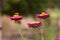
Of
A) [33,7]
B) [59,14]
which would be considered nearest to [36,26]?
[33,7]

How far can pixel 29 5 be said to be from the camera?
1614mm

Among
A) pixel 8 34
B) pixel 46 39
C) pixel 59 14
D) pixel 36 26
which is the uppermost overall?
pixel 36 26

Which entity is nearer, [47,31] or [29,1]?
[47,31]

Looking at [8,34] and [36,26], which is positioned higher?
[36,26]

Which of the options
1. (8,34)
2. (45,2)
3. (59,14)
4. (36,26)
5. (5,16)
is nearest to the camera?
(36,26)

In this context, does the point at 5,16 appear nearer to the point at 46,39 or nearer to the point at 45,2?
the point at 45,2

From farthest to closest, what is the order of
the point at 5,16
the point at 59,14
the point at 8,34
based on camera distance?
the point at 5,16 → the point at 8,34 → the point at 59,14

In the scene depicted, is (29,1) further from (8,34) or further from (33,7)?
(8,34)

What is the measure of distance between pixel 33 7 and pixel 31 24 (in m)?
0.89

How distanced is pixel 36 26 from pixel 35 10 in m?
0.94

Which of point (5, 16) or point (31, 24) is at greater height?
point (31, 24)

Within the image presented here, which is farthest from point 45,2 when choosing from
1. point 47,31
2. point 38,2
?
point 47,31

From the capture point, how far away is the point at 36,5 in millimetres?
1576

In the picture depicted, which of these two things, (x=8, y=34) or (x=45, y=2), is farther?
(x=8, y=34)
